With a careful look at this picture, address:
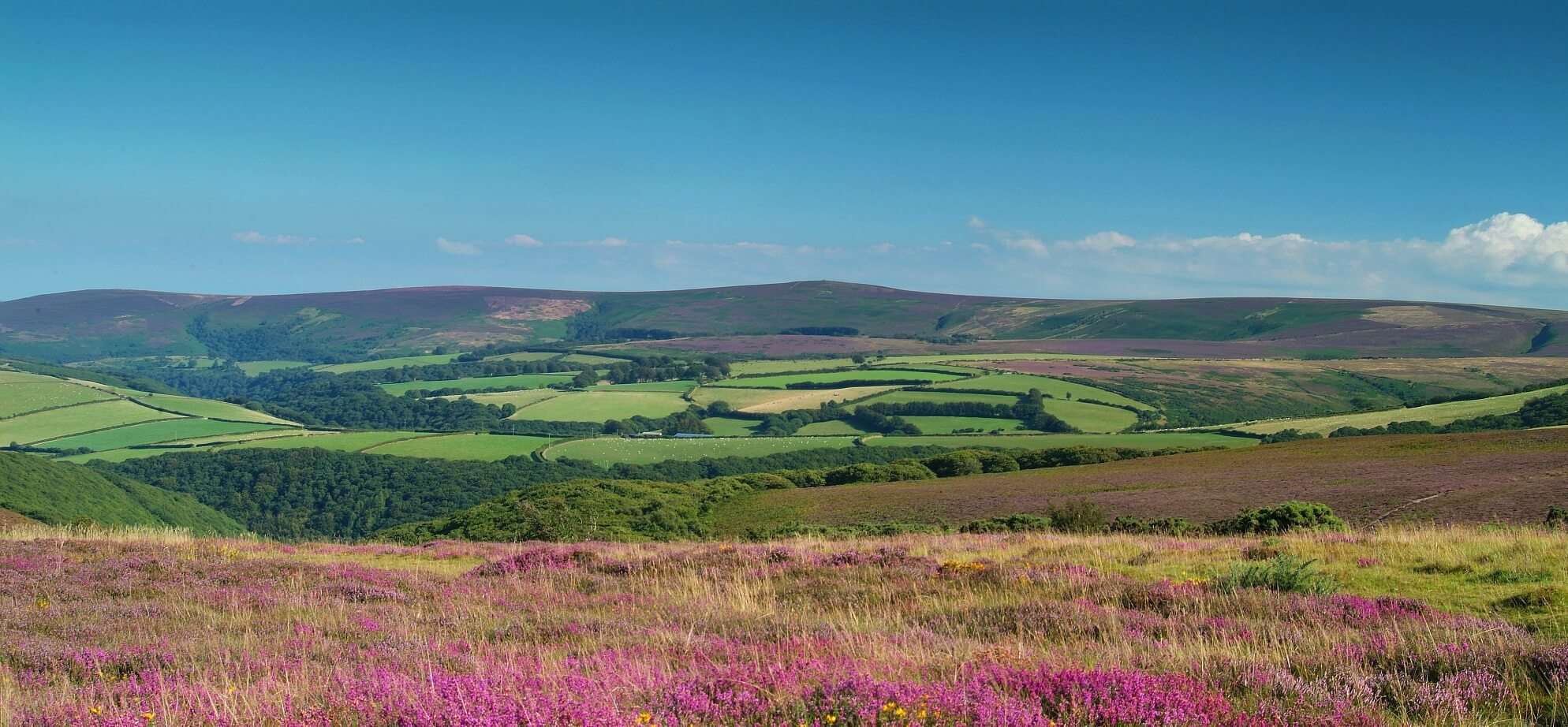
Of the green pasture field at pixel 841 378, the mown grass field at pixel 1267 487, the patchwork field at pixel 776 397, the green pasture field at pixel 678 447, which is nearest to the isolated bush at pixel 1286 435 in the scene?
the mown grass field at pixel 1267 487

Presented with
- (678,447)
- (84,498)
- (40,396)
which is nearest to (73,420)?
(40,396)

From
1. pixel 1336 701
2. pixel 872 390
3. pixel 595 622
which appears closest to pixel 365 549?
pixel 595 622

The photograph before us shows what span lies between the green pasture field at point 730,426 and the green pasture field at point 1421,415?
177 ft

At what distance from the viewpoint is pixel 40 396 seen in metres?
124

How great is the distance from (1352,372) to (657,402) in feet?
373

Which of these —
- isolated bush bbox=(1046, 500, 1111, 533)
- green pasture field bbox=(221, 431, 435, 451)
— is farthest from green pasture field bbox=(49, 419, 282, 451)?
isolated bush bbox=(1046, 500, 1111, 533)

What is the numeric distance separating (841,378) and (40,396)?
4373 inches

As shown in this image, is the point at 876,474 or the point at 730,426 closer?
the point at 876,474

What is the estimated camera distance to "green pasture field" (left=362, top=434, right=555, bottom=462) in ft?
307

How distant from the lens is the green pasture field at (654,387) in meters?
153

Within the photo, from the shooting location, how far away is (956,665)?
23.9 ft

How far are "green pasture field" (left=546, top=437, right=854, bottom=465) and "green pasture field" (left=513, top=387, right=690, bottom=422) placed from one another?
18920mm

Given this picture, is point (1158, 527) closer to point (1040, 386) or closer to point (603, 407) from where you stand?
point (1040, 386)

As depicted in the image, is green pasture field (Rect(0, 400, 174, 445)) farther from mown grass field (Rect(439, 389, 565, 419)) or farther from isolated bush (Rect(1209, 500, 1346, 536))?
isolated bush (Rect(1209, 500, 1346, 536))
